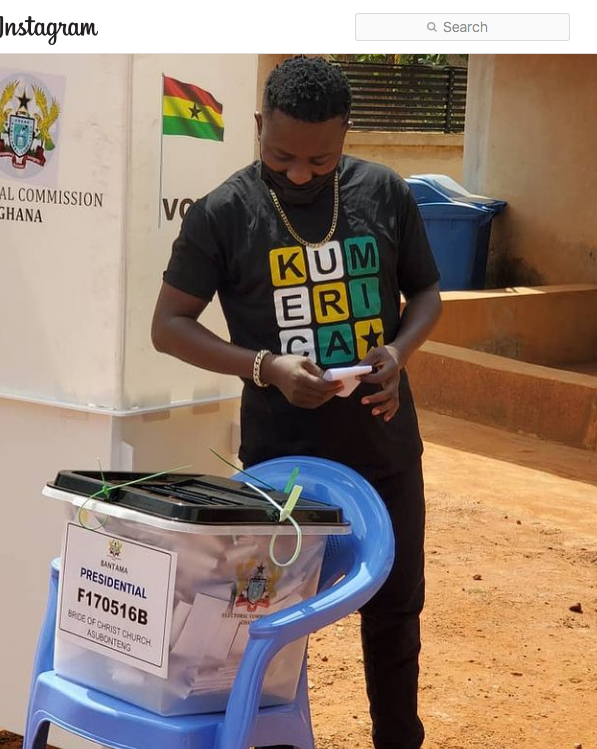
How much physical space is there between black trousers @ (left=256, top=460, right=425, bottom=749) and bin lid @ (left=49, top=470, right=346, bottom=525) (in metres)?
0.32

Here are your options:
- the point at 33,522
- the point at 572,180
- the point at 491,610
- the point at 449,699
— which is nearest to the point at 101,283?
the point at 33,522

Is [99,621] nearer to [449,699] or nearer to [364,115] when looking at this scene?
[449,699]

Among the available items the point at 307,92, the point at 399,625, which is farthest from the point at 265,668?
the point at 307,92

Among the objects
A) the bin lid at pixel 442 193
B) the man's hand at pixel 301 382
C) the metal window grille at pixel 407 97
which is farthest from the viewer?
the metal window grille at pixel 407 97

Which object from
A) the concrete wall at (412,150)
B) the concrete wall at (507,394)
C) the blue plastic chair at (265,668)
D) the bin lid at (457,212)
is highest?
the concrete wall at (412,150)

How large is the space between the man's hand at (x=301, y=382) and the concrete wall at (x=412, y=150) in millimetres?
14913

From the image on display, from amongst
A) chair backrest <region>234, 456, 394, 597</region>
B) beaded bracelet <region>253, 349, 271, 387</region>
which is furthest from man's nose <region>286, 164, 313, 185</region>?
chair backrest <region>234, 456, 394, 597</region>

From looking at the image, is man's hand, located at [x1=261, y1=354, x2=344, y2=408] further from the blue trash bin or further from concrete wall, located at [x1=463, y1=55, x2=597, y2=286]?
the blue trash bin

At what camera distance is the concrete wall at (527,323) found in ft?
29.4

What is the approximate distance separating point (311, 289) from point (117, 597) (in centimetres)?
71

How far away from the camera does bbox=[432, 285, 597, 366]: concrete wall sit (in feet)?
29.4
